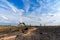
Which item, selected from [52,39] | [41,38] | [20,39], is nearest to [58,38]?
[52,39]

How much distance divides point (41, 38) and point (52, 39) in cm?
152

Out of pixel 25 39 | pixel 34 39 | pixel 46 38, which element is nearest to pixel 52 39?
pixel 46 38

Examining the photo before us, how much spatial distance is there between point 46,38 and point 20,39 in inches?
151

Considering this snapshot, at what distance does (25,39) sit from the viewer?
18.3 meters

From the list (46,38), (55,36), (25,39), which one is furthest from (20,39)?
(55,36)

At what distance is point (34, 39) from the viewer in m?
17.6

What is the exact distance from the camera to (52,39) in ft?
56.3

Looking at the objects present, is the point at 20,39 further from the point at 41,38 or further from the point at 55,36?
the point at 55,36

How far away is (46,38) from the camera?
17.5 meters

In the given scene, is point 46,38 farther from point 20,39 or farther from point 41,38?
point 20,39

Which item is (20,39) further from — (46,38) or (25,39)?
(46,38)

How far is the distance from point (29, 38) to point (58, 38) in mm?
4078

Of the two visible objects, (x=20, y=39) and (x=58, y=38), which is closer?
(x=58, y=38)

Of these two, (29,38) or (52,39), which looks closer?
(52,39)
